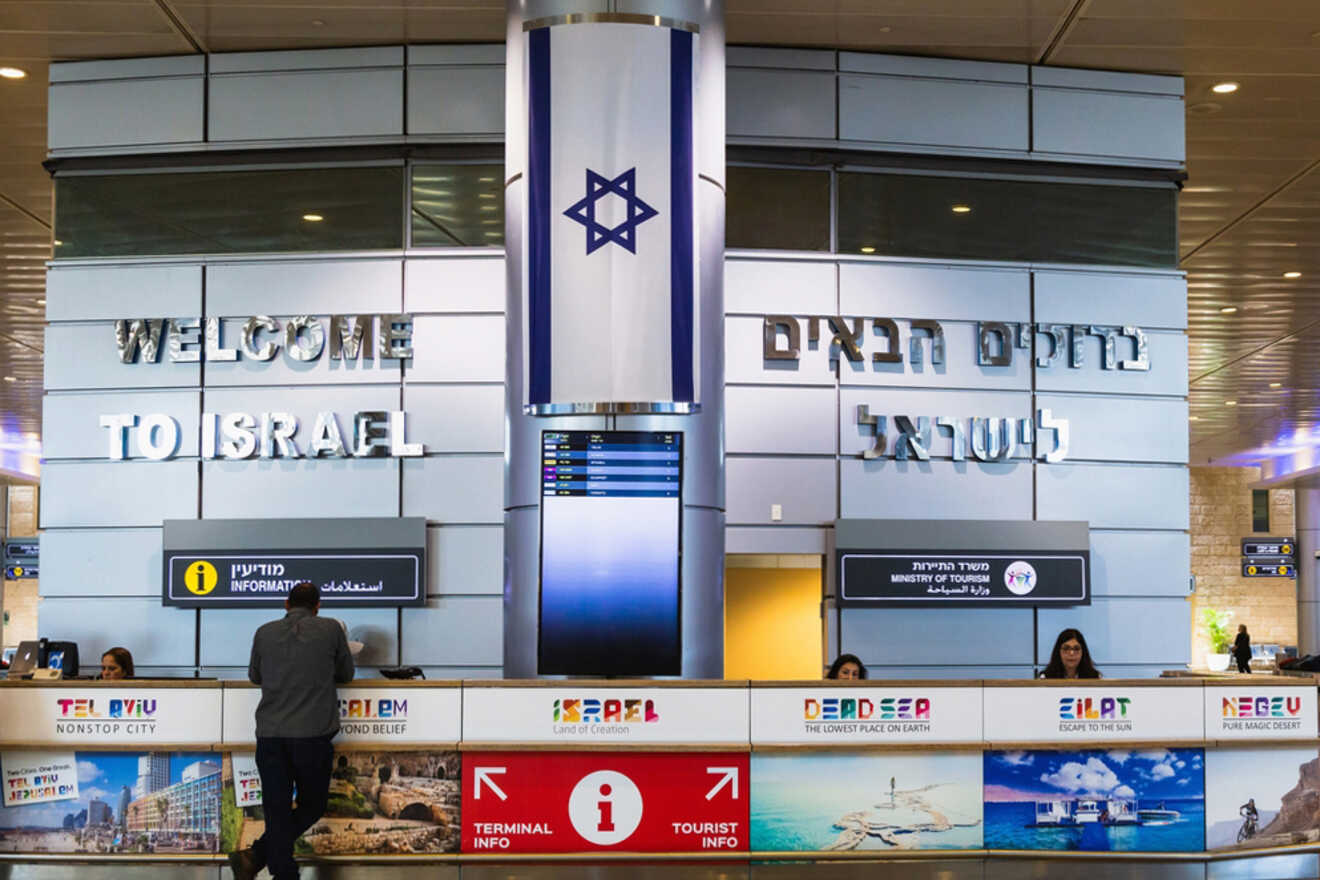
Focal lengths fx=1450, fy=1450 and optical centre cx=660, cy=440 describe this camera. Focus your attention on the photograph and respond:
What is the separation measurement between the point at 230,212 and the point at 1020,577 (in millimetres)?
5809

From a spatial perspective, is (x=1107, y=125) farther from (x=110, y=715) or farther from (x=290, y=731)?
(x=110, y=715)

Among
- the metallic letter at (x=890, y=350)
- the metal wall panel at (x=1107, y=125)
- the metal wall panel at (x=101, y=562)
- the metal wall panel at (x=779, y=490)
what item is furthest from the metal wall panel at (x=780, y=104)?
the metal wall panel at (x=101, y=562)

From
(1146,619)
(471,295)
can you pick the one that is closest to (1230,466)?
(1146,619)

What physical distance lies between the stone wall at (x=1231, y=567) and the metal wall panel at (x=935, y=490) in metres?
25.8

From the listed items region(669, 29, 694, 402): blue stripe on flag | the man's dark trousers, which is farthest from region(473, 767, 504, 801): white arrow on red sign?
region(669, 29, 694, 402): blue stripe on flag

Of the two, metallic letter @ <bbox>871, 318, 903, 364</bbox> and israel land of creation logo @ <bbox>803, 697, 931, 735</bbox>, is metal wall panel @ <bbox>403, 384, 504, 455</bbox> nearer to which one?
metallic letter @ <bbox>871, 318, 903, 364</bbox>

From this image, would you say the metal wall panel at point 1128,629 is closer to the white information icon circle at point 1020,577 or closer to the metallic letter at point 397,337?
the white information icon circle at point 1020,577

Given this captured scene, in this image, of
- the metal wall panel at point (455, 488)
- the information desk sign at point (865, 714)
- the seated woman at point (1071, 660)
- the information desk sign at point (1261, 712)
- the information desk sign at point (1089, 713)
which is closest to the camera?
the information desk sign at point (865, 714)

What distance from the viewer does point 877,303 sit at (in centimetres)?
974

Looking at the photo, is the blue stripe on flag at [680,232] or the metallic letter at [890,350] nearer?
the blue stripe on flag at [680,232]

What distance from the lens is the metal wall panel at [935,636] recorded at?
955cm

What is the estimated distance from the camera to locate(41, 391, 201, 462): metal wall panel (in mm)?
9555

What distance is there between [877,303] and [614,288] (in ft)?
9.20

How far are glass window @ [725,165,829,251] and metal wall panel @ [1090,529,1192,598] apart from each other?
2799 millimetres
